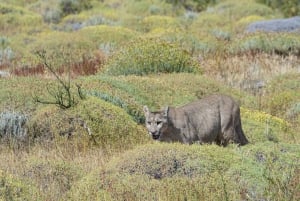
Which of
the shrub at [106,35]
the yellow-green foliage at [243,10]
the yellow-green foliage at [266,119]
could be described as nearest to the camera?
the yellow-green foliage at [266,119]

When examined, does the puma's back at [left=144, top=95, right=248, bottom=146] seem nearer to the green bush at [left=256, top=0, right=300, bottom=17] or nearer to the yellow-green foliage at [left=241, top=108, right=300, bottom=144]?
the yellow-green foliage at [left=241, top=108, right=300, bottom=144]

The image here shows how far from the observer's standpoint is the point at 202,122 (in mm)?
10875

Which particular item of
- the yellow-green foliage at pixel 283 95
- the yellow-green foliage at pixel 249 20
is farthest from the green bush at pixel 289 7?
the yellow-green foliage at pixel 283 95

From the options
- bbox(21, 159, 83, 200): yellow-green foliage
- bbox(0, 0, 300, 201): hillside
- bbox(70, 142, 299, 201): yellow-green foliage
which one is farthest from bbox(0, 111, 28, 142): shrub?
bbox(70, 142, 299, 201): yellow-green foliage

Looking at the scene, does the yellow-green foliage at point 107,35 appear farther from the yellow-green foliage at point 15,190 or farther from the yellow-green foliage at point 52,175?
the yellow-green foliage at point 15,190

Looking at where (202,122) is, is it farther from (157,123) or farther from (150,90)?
(150,90)

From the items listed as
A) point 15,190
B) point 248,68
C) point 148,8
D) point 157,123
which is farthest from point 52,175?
point 148,8

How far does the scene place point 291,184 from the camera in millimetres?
7871

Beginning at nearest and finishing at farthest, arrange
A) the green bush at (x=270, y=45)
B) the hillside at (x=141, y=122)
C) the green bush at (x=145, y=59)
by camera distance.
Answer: the hillside at (x=141, y=122) < the green bush at (x=145, y=59) < the green bush at (x=270, y=45)

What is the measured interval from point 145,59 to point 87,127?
6.03 meters

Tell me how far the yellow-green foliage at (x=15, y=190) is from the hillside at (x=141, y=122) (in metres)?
0.01

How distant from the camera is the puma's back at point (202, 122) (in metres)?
10.4

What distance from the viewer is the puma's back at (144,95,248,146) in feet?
34.1

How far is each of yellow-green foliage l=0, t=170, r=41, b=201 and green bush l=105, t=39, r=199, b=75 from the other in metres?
9.14
